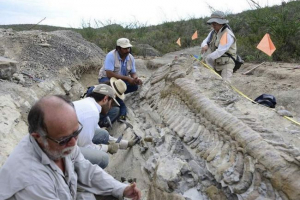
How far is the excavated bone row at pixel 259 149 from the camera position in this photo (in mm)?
2695

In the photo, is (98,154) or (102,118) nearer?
A: (98,154)

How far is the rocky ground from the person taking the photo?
10.3 feet

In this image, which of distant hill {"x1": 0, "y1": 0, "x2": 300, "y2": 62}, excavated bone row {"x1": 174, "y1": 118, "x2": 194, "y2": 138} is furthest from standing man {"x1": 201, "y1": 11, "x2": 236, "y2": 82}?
distant hill {"x1": 0, "y1": 0, "x2": 300, "y2": 62}

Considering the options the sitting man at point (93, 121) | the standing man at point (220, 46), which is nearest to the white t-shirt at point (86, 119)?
the sitting man at point (93, 121)

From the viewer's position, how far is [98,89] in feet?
13.3

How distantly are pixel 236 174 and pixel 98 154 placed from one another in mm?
1481

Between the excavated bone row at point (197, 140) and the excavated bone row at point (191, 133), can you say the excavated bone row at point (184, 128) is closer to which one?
the excavated bone row at point (191, 133)

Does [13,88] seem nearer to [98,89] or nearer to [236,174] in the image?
[98,89]

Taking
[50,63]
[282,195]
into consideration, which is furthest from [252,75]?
[282,195]

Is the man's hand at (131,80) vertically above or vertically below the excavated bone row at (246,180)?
above

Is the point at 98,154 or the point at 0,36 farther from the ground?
the point at 0,36

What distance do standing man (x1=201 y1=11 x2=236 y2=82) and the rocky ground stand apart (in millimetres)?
377

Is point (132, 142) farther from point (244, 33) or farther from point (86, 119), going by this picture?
point (244, 33)

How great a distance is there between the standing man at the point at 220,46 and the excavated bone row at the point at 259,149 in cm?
191
